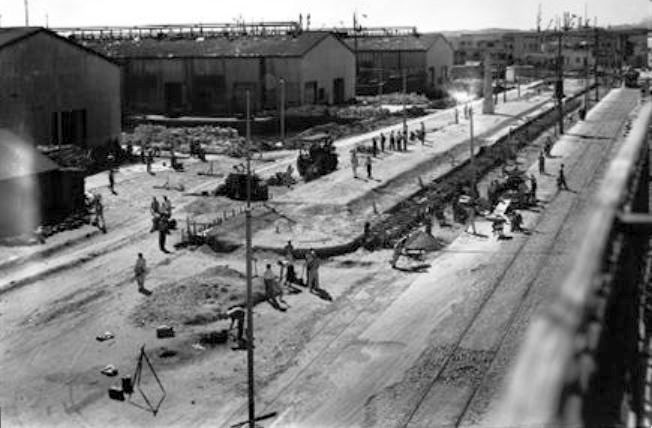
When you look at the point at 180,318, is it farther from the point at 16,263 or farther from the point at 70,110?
the point at 70,110

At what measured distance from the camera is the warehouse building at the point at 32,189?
116ft

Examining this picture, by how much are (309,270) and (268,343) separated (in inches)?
207

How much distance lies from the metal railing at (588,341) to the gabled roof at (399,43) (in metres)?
108

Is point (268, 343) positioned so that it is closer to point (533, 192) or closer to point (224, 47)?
point (533, 192)

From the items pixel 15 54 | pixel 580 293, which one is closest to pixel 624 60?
pixel 15 54

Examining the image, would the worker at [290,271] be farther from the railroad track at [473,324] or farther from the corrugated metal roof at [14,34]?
the corrugated metal roof at [14,34]

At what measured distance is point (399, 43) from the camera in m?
113

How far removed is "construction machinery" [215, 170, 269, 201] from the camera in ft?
134

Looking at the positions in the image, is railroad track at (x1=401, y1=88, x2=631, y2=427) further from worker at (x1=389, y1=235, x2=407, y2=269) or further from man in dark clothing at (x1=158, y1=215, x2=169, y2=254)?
man in dark clothing at (x1=158, y1=215, x2=169, y2=254)

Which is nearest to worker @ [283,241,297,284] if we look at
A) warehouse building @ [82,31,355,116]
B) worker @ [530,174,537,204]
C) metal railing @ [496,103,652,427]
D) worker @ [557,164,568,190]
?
worker @ [530,174,537,204]

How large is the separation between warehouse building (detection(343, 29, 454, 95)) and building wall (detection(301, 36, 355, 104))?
14.4 meters

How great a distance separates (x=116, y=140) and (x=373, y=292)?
35.2 meters

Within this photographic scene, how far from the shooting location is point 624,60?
162750 mm

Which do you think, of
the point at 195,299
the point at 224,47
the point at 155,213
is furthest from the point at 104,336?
the point at 224,47
